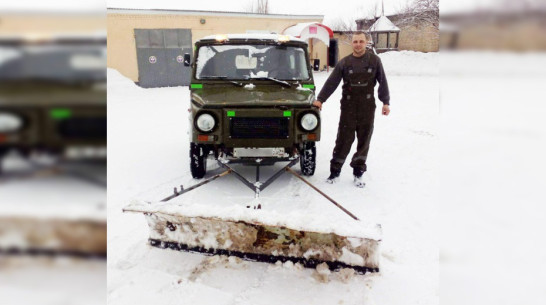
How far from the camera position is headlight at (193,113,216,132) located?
4.50m

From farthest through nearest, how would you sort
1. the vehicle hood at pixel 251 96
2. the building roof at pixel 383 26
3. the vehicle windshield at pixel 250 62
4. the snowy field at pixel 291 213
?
1. the building roof at pixel 383 26
2. the vehicle windshield at pixel 250 62
3. the vehicle hood at pixel 251 96
4. the snowy field at pixel 291 213

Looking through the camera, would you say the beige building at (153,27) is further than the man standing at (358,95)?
Yes

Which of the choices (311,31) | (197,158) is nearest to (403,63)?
(311,31)

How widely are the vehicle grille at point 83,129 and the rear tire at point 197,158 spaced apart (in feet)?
14.0

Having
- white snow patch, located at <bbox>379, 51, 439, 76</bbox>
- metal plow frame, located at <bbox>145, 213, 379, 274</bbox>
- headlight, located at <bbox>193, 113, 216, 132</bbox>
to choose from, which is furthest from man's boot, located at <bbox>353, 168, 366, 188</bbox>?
white snow patch, located at <bbox>379, 51, 439, 76</bbox>

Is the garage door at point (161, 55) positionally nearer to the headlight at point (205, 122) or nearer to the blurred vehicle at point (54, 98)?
the headlight at point (205, 122)

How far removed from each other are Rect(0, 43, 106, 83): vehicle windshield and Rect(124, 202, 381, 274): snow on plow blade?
89.6 inches

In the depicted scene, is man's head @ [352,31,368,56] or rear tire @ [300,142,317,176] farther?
rear tire @ [300,142,317,176]

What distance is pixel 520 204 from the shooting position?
1784mm

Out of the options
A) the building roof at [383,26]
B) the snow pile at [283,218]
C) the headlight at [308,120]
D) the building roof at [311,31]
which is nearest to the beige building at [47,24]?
the snow pile at [283,218]

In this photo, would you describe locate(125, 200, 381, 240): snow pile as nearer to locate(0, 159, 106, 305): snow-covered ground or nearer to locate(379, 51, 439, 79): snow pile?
locate(0, 159, 106, 305): snow-covered ground

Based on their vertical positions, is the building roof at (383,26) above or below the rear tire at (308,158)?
above

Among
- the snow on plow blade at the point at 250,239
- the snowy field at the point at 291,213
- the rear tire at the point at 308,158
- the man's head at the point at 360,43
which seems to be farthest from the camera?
the rear tire at the point at 308,158

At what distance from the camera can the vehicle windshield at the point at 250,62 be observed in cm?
525
